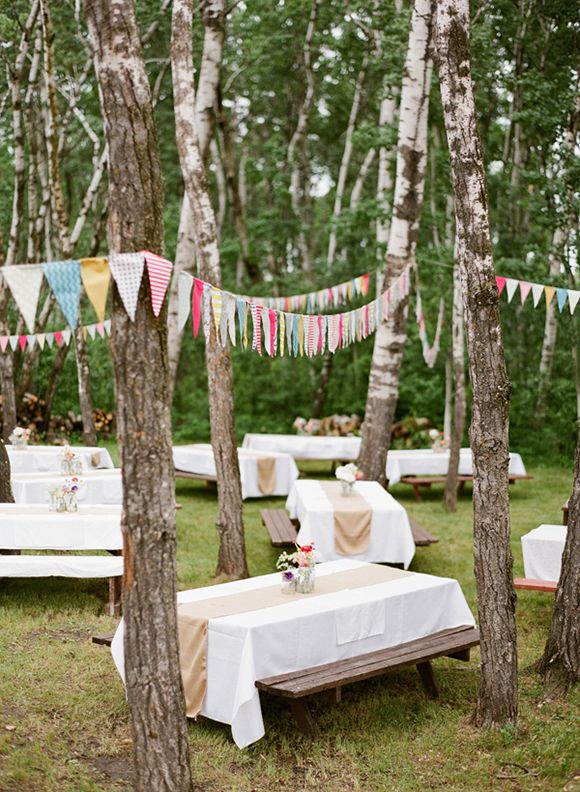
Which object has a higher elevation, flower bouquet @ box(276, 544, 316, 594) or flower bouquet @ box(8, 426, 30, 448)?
flower bouquet @ box(276, 544, 316, 594)

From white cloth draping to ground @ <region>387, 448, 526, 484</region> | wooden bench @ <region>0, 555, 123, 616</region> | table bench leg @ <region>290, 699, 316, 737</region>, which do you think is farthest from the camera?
white cloth draping to ground @ <region>387, 448, 526, 484</region>

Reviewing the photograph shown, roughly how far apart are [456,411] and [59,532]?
647cm

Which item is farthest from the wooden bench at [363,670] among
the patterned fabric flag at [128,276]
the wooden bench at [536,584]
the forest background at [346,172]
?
the forest background at [346,172]

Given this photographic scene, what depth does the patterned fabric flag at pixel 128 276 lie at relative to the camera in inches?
167

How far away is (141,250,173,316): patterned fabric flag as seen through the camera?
14.1 ft

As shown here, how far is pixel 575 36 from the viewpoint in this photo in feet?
55.6

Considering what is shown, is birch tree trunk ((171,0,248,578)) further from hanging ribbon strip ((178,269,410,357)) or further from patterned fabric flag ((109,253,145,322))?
patterned fabric flag ((109,253,145,322))

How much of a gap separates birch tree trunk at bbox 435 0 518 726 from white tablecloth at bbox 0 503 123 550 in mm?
3704

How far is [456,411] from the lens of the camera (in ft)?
42.7

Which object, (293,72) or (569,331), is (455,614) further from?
(293,72)

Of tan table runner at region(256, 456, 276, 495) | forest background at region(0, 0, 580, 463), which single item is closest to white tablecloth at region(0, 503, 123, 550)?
tan table runner at region(256, 456, 276, 495)

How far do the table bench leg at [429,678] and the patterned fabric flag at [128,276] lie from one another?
140 inches

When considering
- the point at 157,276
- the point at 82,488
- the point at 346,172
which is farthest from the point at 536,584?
the point at 346,172

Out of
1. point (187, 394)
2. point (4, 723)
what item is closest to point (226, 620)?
point (4, 723)
